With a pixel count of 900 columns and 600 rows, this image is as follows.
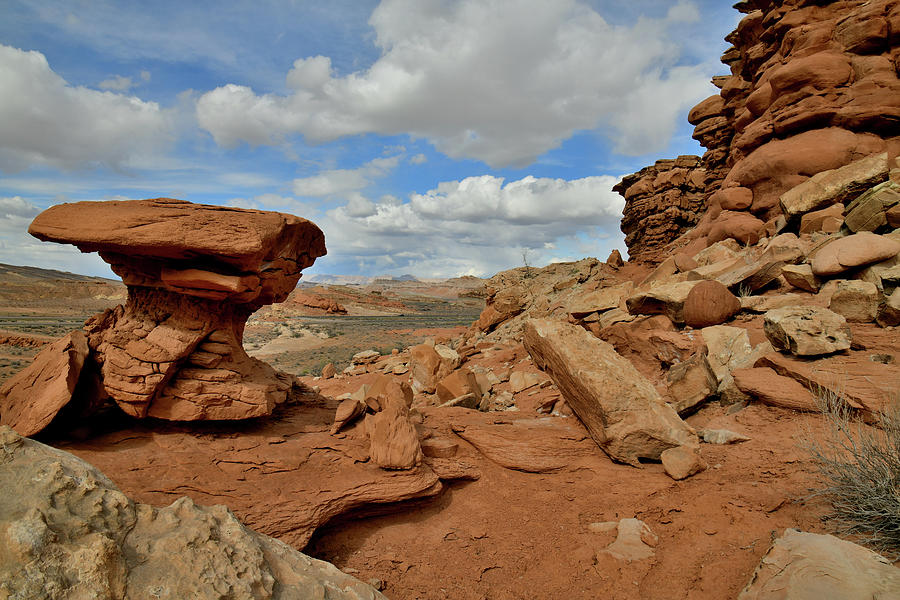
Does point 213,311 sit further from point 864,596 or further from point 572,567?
point 864,596

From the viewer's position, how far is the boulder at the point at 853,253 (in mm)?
6676

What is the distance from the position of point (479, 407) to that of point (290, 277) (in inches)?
172

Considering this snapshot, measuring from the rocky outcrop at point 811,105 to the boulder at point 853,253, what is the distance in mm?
3978

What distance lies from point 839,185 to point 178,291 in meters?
13.4

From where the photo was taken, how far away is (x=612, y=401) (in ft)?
17.8

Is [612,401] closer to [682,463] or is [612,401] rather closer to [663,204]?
[682,463]

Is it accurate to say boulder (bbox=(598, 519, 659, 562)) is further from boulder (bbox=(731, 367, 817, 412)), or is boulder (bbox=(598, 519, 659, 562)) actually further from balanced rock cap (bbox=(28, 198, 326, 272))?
balanced rock cap (bbox=(28, 198, 326, 272))

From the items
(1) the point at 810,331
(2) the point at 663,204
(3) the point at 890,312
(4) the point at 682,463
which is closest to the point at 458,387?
(4) the point at 682,463

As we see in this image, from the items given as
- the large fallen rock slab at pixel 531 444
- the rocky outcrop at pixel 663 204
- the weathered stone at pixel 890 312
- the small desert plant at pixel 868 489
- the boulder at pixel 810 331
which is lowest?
the large fallen rock slab at pixel 531 444

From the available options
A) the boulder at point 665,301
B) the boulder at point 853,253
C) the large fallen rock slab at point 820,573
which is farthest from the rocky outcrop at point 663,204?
the large fallen rock slab at point 820,573

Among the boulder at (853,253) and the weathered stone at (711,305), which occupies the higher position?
the boulder at (853,253)

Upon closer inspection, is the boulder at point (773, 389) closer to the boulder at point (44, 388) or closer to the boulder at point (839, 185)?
the boulder at point (839, 185)

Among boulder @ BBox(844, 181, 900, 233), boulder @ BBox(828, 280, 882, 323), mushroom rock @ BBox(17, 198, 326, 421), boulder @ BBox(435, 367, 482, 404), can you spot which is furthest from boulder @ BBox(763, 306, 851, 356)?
mushroom rock @ BBox(17, 198, 326, 421)

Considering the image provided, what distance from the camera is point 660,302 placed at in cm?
921
